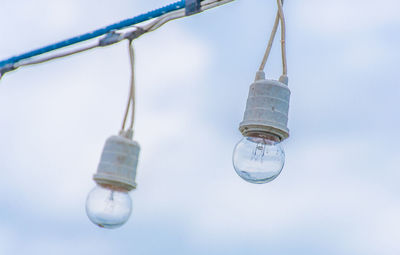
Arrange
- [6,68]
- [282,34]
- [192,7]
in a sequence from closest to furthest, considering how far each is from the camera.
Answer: [282,34], [192,7], [6,68]

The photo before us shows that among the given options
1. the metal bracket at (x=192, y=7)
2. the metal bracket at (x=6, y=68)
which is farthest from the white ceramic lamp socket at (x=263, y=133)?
the metal bracket at (x=6, y=68)

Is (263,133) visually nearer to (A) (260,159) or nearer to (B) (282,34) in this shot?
(A) (260,159)

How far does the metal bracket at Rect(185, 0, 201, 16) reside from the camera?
4.69 m

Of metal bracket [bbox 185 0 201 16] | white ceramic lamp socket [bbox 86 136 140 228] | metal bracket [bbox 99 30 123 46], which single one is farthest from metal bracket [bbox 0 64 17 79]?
metal bracket [bbox 185 0 201 16]

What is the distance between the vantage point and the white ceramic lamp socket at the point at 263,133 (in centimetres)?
444

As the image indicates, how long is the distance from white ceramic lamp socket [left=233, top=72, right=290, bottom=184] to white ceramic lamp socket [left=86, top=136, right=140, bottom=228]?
2.11 ft

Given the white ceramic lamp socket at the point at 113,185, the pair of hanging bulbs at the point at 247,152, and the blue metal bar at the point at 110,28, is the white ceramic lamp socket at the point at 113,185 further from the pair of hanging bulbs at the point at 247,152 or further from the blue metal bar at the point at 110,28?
the blue metal bar at the point at 110,28

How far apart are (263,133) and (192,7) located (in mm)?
827

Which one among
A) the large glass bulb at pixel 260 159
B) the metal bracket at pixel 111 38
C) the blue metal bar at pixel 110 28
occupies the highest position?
the blue metal bar at pixel 110 28

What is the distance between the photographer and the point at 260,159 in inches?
177

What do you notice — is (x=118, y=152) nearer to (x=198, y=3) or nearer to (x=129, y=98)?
(x=129, y=98)

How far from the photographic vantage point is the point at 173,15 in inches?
189

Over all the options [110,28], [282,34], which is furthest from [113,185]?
[282,34]

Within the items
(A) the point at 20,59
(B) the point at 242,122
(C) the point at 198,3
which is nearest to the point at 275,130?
(B) the point at 242,122
